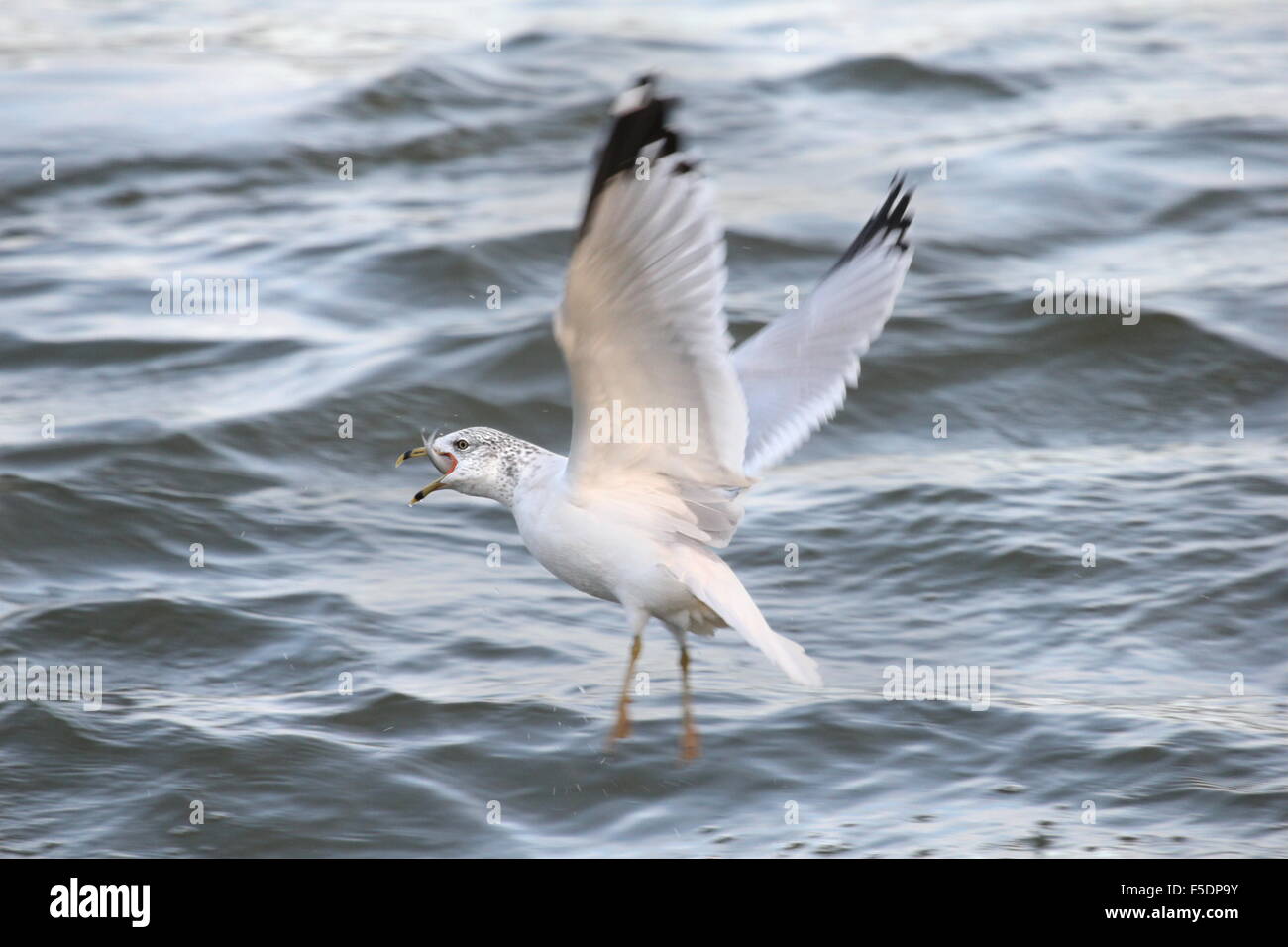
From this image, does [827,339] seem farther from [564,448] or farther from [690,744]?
[564,448]

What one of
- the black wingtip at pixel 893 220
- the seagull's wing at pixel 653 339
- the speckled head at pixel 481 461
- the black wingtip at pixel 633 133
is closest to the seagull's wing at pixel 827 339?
the black wingtip at pixel 893 220

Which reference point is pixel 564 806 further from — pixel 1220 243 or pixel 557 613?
pixel 1220 243

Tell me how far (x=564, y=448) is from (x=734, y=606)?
4.38 metres

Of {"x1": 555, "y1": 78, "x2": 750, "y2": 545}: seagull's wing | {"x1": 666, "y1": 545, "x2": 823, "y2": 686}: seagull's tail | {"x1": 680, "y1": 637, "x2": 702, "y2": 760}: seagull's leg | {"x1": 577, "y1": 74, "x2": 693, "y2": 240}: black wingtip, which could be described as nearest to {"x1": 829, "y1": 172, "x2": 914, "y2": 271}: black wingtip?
{"x1": 555, "y1": 78, "x2": 750, "y2": 545}: seagull's wing

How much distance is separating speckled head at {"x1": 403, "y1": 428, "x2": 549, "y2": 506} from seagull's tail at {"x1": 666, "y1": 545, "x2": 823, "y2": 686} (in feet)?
2.13

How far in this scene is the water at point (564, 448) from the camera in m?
6.44

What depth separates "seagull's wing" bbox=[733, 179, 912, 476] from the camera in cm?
651

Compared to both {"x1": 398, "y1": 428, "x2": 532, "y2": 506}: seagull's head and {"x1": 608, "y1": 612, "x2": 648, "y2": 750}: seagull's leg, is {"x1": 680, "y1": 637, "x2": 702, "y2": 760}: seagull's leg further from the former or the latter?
{"x1": 398, "y1": 428, "x2": 532, "y2": 506}: seagull's head

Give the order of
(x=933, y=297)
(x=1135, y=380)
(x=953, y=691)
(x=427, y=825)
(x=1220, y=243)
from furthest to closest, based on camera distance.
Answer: (x=1220, y=243), (x=933, y=297), (x=1135, y=380), (x=953, y=691), (x=427, y=825)

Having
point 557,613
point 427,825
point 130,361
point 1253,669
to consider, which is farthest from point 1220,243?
point 427,825

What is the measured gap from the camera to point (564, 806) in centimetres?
637

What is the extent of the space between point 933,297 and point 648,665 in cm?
501

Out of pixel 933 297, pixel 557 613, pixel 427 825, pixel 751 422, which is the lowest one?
pixel 427 825

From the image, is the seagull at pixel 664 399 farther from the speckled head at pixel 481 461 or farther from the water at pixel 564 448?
the water at pixel 564 448
